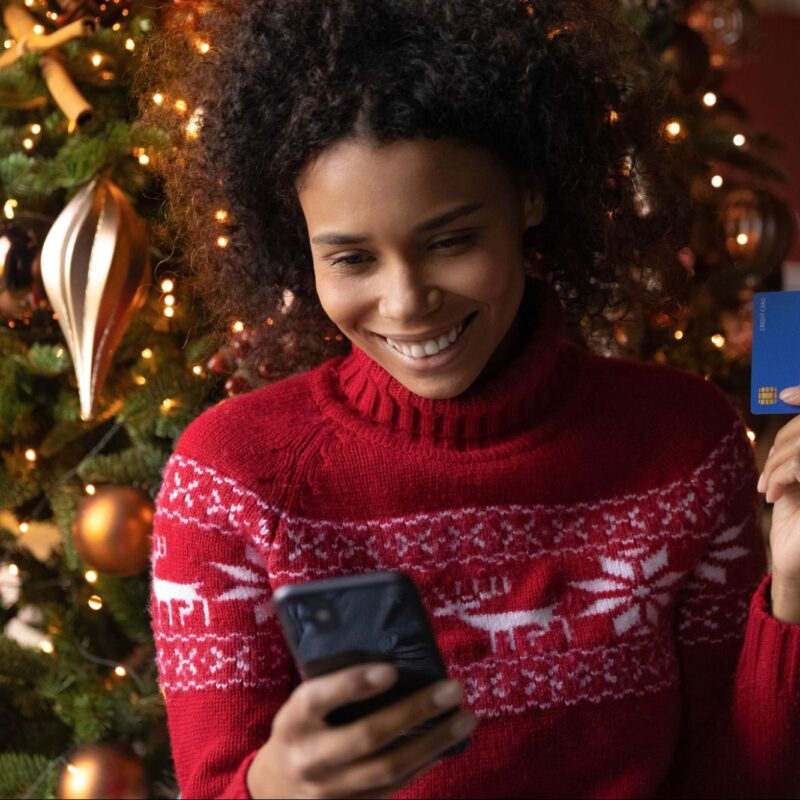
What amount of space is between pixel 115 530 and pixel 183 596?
534mm

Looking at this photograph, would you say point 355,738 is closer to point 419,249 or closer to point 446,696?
point 446,696

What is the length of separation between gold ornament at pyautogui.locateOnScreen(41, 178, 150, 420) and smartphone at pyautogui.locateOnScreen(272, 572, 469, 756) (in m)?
0.76

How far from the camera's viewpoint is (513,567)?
1019 mm

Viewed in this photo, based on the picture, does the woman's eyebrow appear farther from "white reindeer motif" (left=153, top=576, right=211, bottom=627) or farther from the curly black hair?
"white reindeer motif" (left=153, top=576, right=211, bottom=627)

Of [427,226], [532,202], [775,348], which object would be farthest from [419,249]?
[775,348]

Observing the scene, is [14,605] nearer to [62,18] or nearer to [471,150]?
[62,18]

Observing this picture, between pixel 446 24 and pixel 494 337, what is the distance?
0.26 m

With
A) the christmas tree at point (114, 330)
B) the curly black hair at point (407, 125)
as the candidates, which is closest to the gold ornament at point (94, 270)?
the christmas tree at point (114, 330)

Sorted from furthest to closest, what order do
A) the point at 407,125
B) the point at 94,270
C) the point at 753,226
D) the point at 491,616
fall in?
the point at 753,226
the point at 94,270
the point at 491,616
the point at 407,125

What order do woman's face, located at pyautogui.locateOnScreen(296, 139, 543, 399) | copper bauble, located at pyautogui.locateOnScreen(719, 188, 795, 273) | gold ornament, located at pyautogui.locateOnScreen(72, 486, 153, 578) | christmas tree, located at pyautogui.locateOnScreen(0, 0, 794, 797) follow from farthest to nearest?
copper bauble, located at pyautogui.locateOnScreen(719, 188, 795, 273) → gold ornament, located at pyautogui.locateOnScreen(72, 486, 153, 578) → christmas tree, located at pyautogui.locateOnScreen(0, 0, 794, 797) → woman's face, located at pyautogui.locateOnScreen(296, 139, 543, 399)

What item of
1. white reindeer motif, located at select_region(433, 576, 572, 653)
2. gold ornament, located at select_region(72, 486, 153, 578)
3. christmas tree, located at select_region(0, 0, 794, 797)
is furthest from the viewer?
gold ornament, located at select_region(72, 486, 153, 578)

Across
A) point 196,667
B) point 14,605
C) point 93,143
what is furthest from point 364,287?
point 14,605

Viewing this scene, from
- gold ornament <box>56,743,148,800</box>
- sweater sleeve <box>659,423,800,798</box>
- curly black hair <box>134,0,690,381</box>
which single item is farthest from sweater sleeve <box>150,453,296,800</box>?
gold ornament <box>56,743,148,800</box>

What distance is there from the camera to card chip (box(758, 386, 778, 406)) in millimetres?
908
